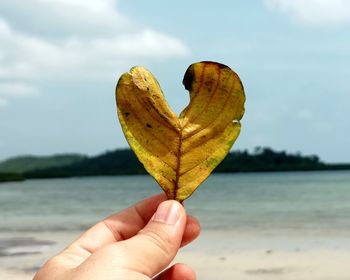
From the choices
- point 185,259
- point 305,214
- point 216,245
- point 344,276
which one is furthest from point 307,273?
point 305,214

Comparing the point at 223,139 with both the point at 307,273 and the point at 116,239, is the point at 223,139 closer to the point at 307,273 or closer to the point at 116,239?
the point at 116,239

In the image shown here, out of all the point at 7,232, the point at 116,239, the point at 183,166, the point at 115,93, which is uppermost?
the point at 115,93

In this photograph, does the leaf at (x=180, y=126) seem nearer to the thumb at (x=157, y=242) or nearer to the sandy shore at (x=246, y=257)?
the thumb at (x=157, y=242)

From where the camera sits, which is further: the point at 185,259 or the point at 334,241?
the point at 334,241

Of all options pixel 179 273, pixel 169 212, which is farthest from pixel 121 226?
pixel 169 212

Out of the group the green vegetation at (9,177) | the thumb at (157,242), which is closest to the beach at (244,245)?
the thumb at (157,242)

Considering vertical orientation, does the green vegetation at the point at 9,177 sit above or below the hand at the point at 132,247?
below

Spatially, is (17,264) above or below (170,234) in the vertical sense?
below
